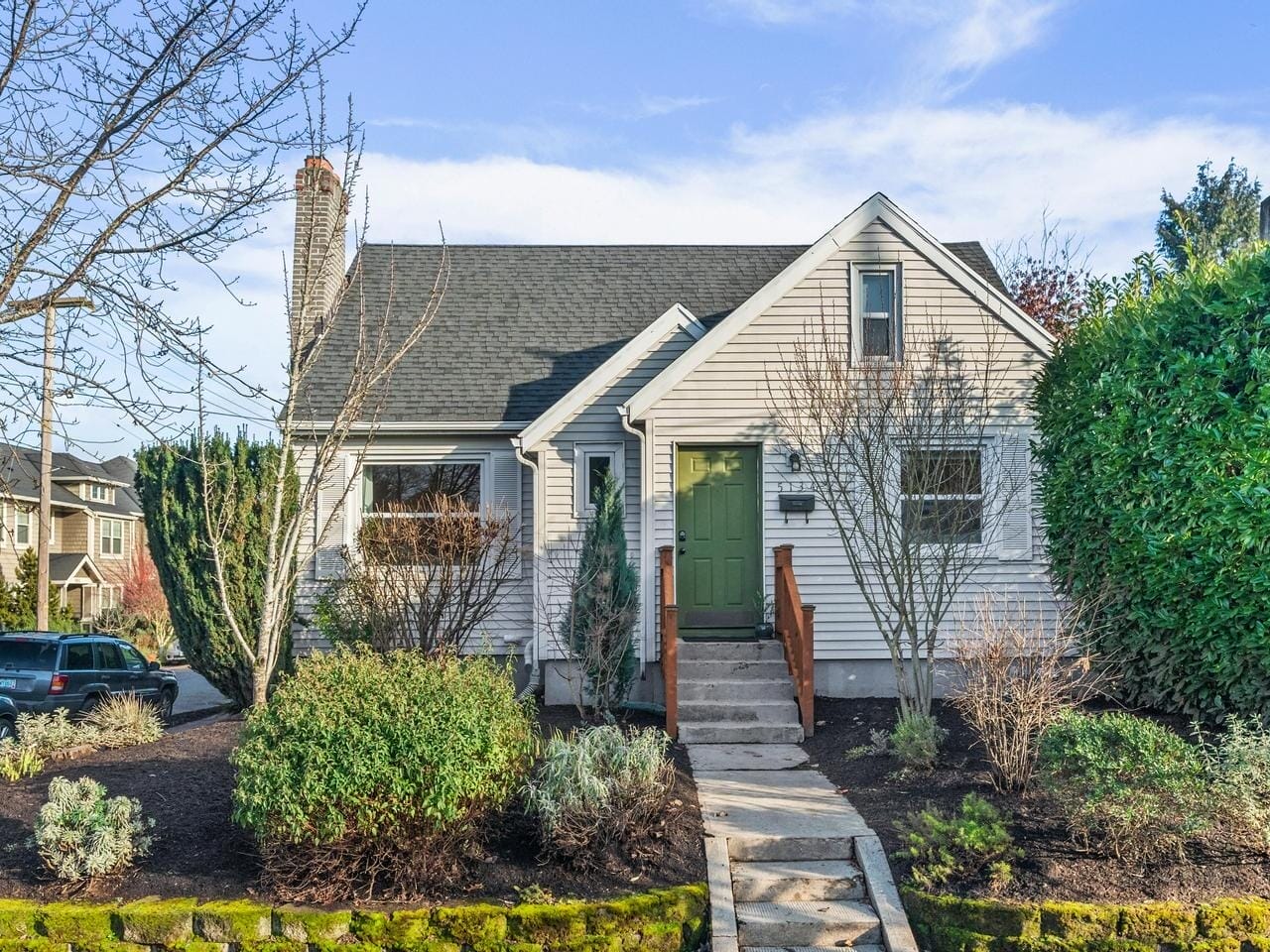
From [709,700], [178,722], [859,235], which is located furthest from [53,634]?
[859,235]

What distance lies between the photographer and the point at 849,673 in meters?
10.9

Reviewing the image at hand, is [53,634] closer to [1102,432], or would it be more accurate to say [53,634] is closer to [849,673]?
[849,673]

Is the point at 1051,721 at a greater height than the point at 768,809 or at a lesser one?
greater

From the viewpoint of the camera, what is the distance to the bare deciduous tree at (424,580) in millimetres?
10648

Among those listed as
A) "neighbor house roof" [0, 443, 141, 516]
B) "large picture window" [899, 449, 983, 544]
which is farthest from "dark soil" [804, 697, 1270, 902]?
"neighbor house roof" [0, 443, 141, 516]

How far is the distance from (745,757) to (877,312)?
17.4ft

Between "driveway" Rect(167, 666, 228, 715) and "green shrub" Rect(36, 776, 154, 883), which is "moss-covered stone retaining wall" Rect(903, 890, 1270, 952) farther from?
"driveway" Rect(167, 666, 228, 715)

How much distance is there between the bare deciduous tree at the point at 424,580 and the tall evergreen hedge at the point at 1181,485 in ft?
19.8

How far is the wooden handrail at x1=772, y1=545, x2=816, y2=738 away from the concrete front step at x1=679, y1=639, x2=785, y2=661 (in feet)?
0.42

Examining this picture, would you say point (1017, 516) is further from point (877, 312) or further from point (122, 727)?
point (122, 727)

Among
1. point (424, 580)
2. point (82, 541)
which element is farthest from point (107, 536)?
point (424, 580)

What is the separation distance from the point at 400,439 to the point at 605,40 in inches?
230

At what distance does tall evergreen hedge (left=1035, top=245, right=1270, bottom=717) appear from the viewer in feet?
24.0

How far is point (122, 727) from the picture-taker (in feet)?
28.2
